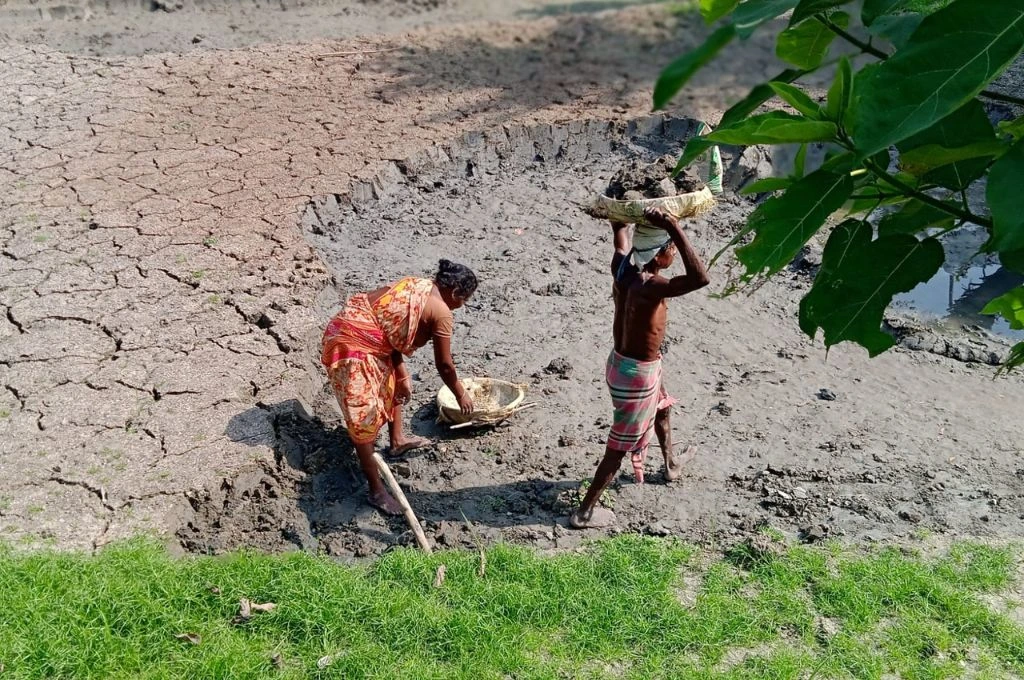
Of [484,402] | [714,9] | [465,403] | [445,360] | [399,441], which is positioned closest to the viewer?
[714,9]

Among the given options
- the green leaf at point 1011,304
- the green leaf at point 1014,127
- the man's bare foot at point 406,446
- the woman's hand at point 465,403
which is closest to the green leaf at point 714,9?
the green leaf at point 1014,127

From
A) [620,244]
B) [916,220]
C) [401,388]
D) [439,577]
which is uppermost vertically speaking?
[916,220]

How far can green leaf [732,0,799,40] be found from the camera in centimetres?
85

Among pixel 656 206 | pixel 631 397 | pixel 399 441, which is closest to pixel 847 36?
pixel 656 206

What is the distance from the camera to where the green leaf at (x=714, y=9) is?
44.9 inches

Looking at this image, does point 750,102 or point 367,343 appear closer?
point 750,102

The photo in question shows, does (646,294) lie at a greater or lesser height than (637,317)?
greater

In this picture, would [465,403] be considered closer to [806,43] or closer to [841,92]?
[806,43]

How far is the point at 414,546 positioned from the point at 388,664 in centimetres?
76

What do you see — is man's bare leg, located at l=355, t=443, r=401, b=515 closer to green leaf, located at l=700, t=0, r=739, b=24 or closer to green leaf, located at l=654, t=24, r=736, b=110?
green leaf, located at l=700, t=0, r=739, b=24

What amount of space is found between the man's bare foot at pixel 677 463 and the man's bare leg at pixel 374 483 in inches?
53.6

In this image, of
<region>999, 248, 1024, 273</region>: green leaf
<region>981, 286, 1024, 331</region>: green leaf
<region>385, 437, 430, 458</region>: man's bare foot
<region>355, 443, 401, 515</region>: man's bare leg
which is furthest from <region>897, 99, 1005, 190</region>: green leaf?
<region>385, 437, 430, 458</region>: man's bare foot

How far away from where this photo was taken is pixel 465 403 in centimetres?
446

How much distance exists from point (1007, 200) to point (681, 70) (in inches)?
18.6
